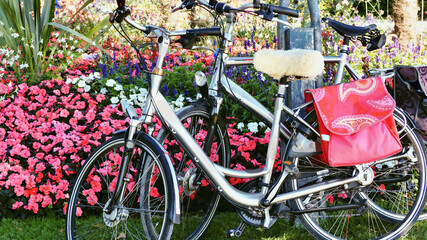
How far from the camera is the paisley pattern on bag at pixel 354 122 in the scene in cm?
268

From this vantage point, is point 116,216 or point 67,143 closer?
point 116,216

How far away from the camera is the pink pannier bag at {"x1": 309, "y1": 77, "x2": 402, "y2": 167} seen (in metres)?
2.67

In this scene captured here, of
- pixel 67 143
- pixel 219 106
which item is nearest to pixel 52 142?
pixel 67 143

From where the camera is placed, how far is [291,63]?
2.58 m

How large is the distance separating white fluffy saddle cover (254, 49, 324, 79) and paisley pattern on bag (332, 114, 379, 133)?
29 cm

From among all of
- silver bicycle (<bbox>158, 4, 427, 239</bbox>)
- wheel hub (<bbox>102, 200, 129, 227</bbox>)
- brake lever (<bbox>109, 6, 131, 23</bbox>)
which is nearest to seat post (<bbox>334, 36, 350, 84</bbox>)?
silver bicycle (<bbox>158, 4, 427, 239</bbox>)

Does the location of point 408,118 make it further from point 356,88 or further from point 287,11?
point 287,11

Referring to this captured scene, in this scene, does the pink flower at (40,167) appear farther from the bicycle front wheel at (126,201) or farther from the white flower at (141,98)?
the white flower at (141,98)

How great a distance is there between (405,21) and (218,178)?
15.4ft

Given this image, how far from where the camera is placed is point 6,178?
3.55 metres

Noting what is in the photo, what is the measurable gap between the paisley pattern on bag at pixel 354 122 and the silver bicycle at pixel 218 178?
0.46 feet

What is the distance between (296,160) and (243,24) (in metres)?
4.74

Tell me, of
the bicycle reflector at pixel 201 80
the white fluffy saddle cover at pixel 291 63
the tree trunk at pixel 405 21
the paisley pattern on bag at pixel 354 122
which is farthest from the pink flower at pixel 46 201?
the tree trunk at pixel 405 21

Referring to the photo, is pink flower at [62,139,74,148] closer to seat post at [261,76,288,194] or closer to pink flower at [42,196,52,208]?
pink flower at [42,196,52,208]
